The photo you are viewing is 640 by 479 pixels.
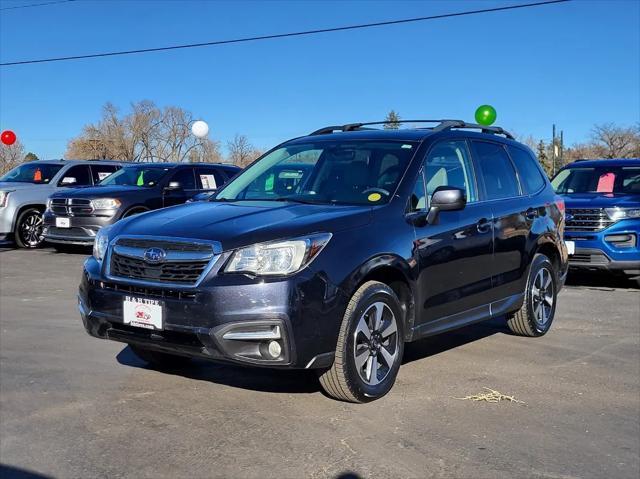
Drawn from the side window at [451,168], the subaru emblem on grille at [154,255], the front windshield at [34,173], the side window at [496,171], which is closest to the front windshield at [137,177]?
the front windshield at [34,173]

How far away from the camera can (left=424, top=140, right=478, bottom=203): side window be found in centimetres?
541

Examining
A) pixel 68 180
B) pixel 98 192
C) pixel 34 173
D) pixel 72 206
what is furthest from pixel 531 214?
pixel 34 173

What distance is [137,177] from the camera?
1407 centimetres

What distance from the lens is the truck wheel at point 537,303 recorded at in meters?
6.55

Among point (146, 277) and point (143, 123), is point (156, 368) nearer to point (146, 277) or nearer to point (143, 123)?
point (146, 277)

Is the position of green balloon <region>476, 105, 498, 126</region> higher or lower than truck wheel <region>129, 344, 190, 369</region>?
higher

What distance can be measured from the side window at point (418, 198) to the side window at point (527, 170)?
1.82 meters

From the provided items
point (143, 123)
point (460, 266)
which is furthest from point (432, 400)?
point (143, 123)

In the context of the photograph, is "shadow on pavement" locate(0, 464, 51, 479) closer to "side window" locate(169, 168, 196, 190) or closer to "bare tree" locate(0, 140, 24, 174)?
"side window" locate(169, 168, 196, 190)

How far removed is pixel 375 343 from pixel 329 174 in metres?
1.50

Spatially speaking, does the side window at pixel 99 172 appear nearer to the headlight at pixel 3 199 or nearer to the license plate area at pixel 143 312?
the headlight at pixel 3 199

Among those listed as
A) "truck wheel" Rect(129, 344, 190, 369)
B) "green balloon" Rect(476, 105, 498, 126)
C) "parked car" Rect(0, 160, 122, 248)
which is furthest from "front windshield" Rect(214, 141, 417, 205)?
"green balloon" Rect(476, 105, 498, 126)

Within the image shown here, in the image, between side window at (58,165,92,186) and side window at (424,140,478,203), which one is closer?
side window at (424,140,478,203)

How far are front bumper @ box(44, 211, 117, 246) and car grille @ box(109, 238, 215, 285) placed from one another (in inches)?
330
